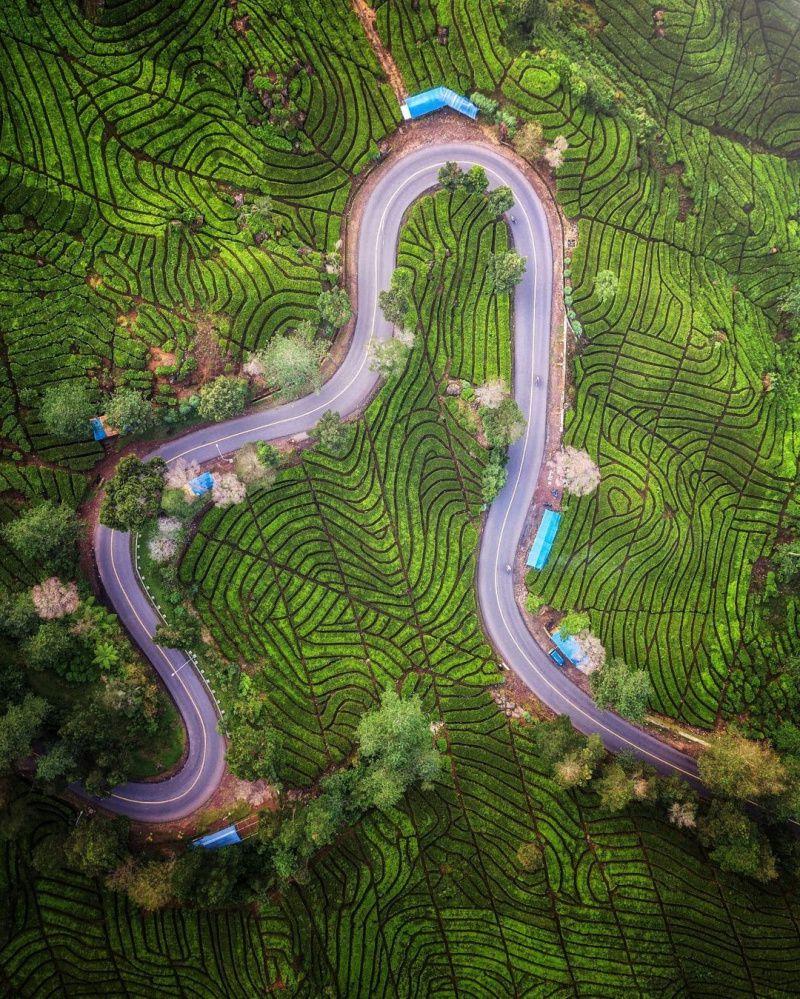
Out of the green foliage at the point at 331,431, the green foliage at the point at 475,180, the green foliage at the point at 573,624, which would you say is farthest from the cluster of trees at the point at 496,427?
the green foliage at the point at 475,180

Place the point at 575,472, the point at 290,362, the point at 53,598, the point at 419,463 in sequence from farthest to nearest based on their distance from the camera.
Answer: the point at 575,472 → the point at 419,463 → the point at 290,362 → the point at 53,598

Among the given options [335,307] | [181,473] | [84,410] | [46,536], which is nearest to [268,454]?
[181,473]

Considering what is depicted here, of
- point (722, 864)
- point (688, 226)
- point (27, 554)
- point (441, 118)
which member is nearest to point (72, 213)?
point (27, 554)

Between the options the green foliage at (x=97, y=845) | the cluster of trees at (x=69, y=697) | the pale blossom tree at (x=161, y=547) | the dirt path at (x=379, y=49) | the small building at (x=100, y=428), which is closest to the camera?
the cluster of trees at (x=69, y=697)

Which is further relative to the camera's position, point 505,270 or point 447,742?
point 447,742

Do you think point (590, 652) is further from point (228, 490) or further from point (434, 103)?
point (434, 103)

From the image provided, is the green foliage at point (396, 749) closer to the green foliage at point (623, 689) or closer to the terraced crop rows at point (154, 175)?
the green foliage at point (623, 689)

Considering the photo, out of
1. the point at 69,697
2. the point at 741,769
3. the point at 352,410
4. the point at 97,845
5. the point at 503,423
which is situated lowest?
the point at 97,845
